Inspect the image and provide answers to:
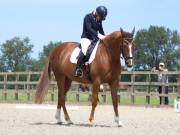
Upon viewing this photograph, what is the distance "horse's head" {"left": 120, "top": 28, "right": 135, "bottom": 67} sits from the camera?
1121 centimetres

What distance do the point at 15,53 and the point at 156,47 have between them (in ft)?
93.7

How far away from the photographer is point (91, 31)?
1169cm

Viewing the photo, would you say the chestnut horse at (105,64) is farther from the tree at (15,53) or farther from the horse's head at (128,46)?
the tree at (15,53)

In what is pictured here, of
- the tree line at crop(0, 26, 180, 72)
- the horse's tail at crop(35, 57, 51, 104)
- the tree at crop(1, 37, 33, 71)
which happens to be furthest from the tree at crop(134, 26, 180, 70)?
the horse's tail at crop(35, 57, 51, 104)

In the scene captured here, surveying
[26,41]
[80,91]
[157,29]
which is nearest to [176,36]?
[157,29]

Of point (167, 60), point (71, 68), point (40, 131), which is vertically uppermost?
point (167, 60)

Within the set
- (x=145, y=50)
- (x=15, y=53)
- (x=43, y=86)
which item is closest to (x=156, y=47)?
(x=145, y=50)

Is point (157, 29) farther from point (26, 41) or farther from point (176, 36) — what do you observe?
point (26, 41)

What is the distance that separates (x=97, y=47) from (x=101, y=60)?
341 mm

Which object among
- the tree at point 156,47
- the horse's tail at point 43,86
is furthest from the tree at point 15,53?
the horse's tail at point 43,86

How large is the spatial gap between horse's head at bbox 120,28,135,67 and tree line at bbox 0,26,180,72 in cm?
9369

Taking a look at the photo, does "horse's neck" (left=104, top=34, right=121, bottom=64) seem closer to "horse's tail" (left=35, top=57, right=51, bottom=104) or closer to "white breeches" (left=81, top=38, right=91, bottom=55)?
"white breeches" (left=81, top=38, right=91, bottom=55)

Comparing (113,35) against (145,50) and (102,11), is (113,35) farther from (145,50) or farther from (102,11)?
(145,50)

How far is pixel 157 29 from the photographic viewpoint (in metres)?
111
